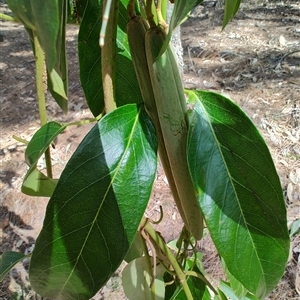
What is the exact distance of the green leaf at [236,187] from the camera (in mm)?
456

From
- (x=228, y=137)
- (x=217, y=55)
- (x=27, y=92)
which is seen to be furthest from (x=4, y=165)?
(x=228, y=137)

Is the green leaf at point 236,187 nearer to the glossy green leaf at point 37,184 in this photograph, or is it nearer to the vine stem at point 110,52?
the vine stem at point 110,52

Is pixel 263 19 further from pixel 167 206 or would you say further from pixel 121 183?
pixel 121 183

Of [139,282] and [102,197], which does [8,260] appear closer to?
[139,282]

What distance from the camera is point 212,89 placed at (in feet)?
8.45

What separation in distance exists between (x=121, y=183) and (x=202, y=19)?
13.2 feet

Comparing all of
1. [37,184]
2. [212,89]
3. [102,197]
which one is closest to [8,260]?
[37,184]

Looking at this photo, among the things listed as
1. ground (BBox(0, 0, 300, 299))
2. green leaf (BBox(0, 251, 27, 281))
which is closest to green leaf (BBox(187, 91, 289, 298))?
green leaf (BBox(0, 251, 27, 281))

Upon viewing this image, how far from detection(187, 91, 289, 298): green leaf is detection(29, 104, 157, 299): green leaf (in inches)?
2.3

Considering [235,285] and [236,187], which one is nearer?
[236,187]

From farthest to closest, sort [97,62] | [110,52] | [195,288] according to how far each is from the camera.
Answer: [195,288] < [97,62] < [110,52]

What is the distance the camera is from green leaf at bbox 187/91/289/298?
0.46 metres

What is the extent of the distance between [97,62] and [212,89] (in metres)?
2.09

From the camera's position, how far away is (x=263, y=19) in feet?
12.8
